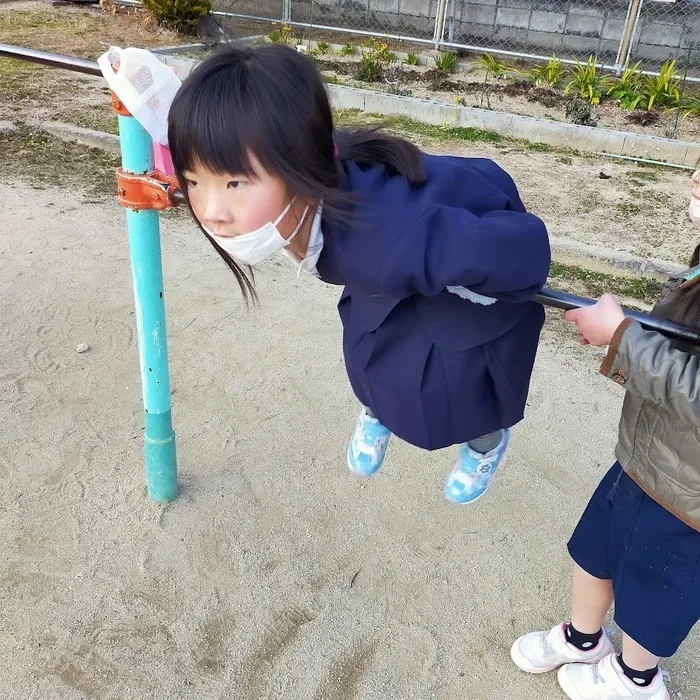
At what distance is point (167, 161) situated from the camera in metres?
1.70

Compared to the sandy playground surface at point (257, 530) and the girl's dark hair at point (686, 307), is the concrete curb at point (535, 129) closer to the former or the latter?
the sandy playground surface at point (257, 530)

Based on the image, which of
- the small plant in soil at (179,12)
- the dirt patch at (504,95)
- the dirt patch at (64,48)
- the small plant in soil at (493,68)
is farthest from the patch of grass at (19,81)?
the small plant in soil at (493,68)

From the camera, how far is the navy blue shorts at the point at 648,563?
1388 millimetres

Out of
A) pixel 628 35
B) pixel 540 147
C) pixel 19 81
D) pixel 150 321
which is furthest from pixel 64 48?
pixel 150 321

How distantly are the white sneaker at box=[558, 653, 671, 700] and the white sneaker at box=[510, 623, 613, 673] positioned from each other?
3cm

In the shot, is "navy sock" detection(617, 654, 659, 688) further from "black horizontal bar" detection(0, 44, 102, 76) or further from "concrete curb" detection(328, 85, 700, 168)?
"concrete curb" detection(328, 85, 700, 168)

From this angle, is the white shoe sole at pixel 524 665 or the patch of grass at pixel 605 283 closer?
the white shoe sole at pixel 524 665

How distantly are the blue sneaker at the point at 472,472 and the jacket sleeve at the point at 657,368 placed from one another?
0.45 m

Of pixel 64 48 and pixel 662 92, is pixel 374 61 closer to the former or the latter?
pixel 662 92

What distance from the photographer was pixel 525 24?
7809mm

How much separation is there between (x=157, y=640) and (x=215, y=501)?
0.50 metres

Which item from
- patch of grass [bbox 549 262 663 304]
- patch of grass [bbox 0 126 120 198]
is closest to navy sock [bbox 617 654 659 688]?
patch of grass [bbox 549 262 663 304]

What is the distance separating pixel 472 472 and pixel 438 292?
62 centimetres

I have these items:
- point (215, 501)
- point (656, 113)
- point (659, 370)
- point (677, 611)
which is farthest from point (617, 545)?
point (656, 113)
